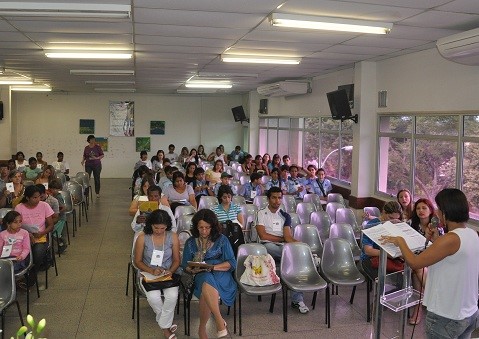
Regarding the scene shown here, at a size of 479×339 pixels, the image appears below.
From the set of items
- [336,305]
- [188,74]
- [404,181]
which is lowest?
[336,305]

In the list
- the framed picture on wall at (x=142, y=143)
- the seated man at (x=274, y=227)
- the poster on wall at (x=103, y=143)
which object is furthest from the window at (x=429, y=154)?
the poster on wall at (x=103, y=143)

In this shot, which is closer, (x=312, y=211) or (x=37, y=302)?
(x=37, y=302)

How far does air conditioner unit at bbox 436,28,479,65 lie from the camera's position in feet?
16.4

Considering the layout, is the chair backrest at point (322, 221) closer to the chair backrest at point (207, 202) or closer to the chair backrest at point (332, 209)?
the chair backrest at point (332, 209)

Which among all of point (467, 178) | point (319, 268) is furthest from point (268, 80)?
point (319, 268)

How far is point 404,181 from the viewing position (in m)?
8.23

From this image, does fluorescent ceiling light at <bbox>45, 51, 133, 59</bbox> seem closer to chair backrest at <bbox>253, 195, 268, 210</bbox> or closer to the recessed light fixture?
the recessed light fixture

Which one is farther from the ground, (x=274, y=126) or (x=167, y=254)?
(x=274, y=126)

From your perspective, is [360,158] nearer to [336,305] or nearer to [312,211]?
[312,211]

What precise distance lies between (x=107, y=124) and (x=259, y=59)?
34.5 ft

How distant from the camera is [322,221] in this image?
6660mm

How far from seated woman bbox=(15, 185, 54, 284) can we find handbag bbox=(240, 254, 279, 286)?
8.45 ft

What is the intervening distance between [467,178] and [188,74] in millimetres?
6614

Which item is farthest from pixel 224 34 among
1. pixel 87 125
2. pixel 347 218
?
pixel 87 125
